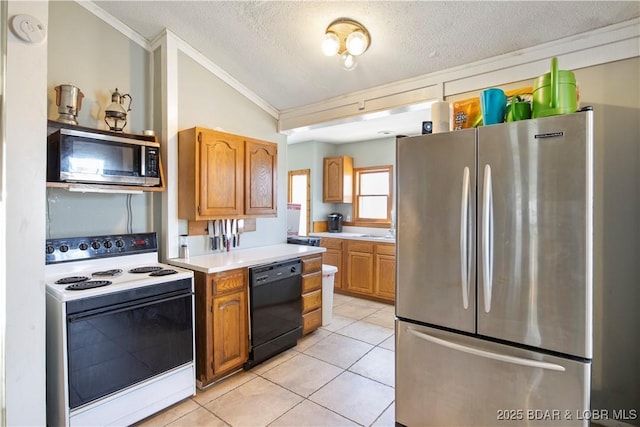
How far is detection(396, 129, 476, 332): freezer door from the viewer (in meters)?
1.66

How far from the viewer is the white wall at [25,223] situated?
1628mm

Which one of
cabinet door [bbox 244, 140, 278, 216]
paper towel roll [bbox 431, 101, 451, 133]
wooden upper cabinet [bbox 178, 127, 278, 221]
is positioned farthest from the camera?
cabinet door [bbox 244, 140, 278, 216]

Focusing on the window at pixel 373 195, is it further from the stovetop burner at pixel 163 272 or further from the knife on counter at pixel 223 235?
the stovetop burner at pixel 163 272

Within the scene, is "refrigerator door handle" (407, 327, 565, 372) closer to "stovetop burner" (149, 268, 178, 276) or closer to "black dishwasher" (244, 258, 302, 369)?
"black dishwasher" (244, 258, 302, 369)

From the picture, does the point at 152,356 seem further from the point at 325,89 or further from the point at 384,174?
the point at 384,174

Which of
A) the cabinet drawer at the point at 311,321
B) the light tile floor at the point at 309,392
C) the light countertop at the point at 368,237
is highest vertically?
the light countertop at the point at 368,237

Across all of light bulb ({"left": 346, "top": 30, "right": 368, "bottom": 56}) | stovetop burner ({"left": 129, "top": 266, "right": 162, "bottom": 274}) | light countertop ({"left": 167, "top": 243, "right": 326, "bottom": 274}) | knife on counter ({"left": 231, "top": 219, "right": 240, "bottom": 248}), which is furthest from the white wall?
light bulb ({"left": 346, "top": 30, "right": 368, "bottom": 56})

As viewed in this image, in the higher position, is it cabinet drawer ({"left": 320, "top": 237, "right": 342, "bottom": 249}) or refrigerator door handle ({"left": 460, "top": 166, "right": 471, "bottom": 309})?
refrigerator door handle ({"left": 460, "top": 166, "right": 471, "bottom": 309})

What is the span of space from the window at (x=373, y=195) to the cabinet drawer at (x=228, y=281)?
10.5 ft

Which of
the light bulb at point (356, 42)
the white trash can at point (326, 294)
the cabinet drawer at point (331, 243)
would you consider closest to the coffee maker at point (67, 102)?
the light bulb at point (356, 42)

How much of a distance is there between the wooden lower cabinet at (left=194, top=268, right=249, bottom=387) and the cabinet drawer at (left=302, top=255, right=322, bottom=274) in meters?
0.73

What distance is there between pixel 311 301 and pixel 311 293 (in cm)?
8

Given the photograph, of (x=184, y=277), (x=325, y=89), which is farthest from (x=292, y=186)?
(x=184, y=277)

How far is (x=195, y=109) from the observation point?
9.68ft
